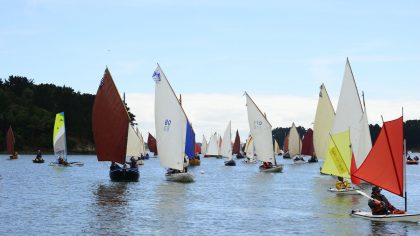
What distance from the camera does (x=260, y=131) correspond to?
109 meters

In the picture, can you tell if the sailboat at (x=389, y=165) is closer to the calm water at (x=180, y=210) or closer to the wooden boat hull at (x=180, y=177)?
the calm water at (x=180, y=210)

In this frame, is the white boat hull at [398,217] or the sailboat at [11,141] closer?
the white boat hull at [398,217]

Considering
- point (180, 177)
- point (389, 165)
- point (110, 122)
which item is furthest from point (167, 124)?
point (389, 165)

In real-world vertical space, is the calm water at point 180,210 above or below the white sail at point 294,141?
below

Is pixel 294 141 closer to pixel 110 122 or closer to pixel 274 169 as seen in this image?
pixel 274 169

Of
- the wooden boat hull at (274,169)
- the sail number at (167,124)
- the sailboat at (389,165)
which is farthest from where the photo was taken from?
the wooden boat hull at (274,169)

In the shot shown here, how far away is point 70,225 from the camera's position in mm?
45781

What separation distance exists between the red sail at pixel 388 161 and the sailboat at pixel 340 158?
2061 cm

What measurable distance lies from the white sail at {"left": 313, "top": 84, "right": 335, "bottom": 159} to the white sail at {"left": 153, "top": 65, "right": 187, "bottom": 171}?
2764 centimetres

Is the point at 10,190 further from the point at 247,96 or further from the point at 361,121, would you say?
the point at 247,96

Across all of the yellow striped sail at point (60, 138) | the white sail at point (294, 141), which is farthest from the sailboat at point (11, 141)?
the white sail at point (294, 141)

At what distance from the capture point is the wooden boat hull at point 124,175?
82500mm

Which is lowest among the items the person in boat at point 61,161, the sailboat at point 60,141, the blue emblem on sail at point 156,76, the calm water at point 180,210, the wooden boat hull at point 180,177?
the calm water at point 180,210

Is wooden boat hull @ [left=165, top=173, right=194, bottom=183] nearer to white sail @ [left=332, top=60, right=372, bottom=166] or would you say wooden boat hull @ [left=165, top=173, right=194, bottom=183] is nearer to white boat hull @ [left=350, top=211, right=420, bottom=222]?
white sail @ [left=332, top=60, right=372, bottom=166]
